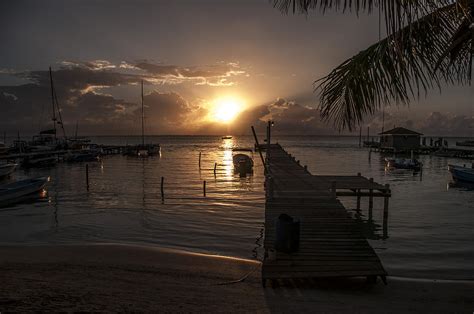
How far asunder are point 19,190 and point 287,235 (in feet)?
84.9

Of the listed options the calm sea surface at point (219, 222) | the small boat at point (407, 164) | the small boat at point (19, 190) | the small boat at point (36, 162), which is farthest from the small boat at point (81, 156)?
the small boat at point (407, 164)

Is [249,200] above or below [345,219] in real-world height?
below

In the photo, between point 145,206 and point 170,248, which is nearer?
point 170,248

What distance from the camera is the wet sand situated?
27.2 ft

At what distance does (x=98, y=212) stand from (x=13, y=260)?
1176 cm

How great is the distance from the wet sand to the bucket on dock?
40.8 inches

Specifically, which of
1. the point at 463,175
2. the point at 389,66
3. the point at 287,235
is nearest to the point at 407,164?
the point at 463,175

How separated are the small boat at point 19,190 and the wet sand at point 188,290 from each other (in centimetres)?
1639

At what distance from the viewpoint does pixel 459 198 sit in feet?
97.5

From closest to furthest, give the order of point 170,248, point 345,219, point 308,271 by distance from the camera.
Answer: point 308,271 < point 345,219 < point 170,248

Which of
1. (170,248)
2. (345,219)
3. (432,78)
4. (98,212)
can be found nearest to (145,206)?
(98,212)

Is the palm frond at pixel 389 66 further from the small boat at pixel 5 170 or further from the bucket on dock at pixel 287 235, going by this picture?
the small boat at pixel 5 170

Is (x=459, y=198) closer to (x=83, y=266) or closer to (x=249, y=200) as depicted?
(x=249, y=200)

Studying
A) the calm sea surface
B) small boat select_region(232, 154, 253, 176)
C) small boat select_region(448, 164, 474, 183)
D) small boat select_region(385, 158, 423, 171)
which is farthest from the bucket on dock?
small boat select_region(385, 158, 423, 171)
